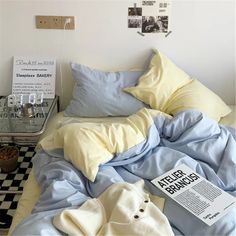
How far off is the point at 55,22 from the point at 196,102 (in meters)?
0.96

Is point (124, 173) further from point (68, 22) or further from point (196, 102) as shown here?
point (68, 22)

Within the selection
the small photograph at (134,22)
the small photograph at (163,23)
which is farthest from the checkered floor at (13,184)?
the small photograph at (163,23)

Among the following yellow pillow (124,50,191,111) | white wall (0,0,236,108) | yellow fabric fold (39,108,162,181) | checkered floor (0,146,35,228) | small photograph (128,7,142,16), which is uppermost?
small photograph (128,7,142,16)

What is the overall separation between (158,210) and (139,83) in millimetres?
1001

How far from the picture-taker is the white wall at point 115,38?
79.2 inches

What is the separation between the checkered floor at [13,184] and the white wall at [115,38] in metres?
0.52

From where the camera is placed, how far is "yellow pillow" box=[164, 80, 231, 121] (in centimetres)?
189

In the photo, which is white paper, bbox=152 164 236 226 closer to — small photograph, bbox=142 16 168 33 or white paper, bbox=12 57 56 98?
small photograph, bbox=142 16 168 33

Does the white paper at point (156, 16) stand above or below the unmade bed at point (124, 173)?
above

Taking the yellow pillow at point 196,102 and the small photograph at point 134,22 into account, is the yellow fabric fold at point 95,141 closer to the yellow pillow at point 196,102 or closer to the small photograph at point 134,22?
the yellow pillow at point 196,102

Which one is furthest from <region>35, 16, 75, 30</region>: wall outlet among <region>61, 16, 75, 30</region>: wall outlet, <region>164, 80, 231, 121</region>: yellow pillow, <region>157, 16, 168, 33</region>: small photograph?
<region>164, 80, 231, 121</region>: yellow pillow

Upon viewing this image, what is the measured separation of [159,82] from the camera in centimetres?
197

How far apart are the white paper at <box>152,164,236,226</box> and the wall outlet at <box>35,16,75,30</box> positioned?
1.14 m

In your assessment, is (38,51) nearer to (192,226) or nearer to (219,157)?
(219,157)
